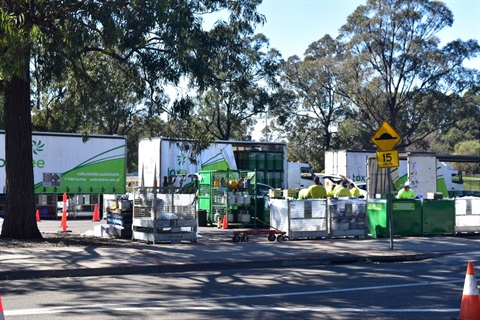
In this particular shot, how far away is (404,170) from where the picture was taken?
39031mm

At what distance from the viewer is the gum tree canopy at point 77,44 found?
15047 mm

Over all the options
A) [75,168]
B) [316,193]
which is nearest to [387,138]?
[316,193]

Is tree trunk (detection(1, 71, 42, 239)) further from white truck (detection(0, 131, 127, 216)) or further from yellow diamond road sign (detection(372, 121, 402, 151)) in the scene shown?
white truck (detection(0, 131, 127, 216))

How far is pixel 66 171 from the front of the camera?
102ft

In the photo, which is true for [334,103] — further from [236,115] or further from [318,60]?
[236,115]

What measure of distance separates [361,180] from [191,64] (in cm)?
2439

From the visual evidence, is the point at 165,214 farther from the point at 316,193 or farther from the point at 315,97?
the point at 315,97

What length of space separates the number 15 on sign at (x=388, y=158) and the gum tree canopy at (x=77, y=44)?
5.06 metres

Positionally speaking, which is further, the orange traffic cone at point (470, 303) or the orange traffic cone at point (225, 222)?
the orange traffic cone at point (225, 222)

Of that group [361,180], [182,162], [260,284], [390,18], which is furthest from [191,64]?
[390,18]

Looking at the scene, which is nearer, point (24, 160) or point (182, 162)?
point (24, 160)

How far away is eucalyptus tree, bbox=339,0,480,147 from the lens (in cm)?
4681

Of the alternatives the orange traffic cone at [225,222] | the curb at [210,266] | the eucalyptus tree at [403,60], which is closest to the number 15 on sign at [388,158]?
the curb at [210,266]

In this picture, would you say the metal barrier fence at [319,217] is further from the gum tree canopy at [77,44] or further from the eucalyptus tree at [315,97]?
the eucalyptus tree at [315,97]
